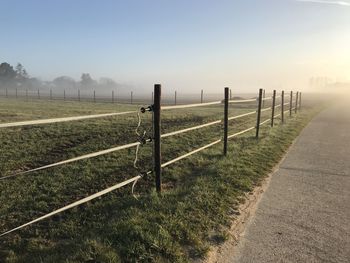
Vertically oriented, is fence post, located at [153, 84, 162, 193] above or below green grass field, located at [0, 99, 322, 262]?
above

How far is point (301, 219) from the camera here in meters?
4.81

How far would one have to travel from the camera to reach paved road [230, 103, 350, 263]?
382 centimetres

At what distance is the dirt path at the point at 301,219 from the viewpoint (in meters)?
3.80

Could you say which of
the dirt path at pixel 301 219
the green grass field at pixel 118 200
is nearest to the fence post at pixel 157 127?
the green grass field at pixel 118 200

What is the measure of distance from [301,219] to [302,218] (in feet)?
0.15

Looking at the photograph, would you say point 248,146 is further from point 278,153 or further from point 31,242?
point 31,242

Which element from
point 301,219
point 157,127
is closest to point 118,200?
point 157,127

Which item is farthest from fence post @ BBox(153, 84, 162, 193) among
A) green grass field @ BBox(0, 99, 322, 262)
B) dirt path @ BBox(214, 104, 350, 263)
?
dirt path @ BBox(214, 104, 350, 263)

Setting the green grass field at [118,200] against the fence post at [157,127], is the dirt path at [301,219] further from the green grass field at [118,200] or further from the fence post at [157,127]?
the fence post at [157,127]

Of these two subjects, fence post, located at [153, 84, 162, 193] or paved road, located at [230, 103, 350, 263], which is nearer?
paved road, located at [230, 103, 350, 263]

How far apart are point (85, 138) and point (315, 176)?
235 inches

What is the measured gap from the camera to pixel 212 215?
4.75 metres

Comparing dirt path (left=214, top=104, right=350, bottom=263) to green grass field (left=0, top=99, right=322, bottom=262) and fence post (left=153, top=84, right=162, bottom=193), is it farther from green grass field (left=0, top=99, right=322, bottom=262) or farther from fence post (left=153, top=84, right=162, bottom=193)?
fence post (left=153, top=84, right=162, bottom=193)

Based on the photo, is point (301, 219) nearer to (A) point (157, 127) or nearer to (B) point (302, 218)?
(B) point (302, 218)
